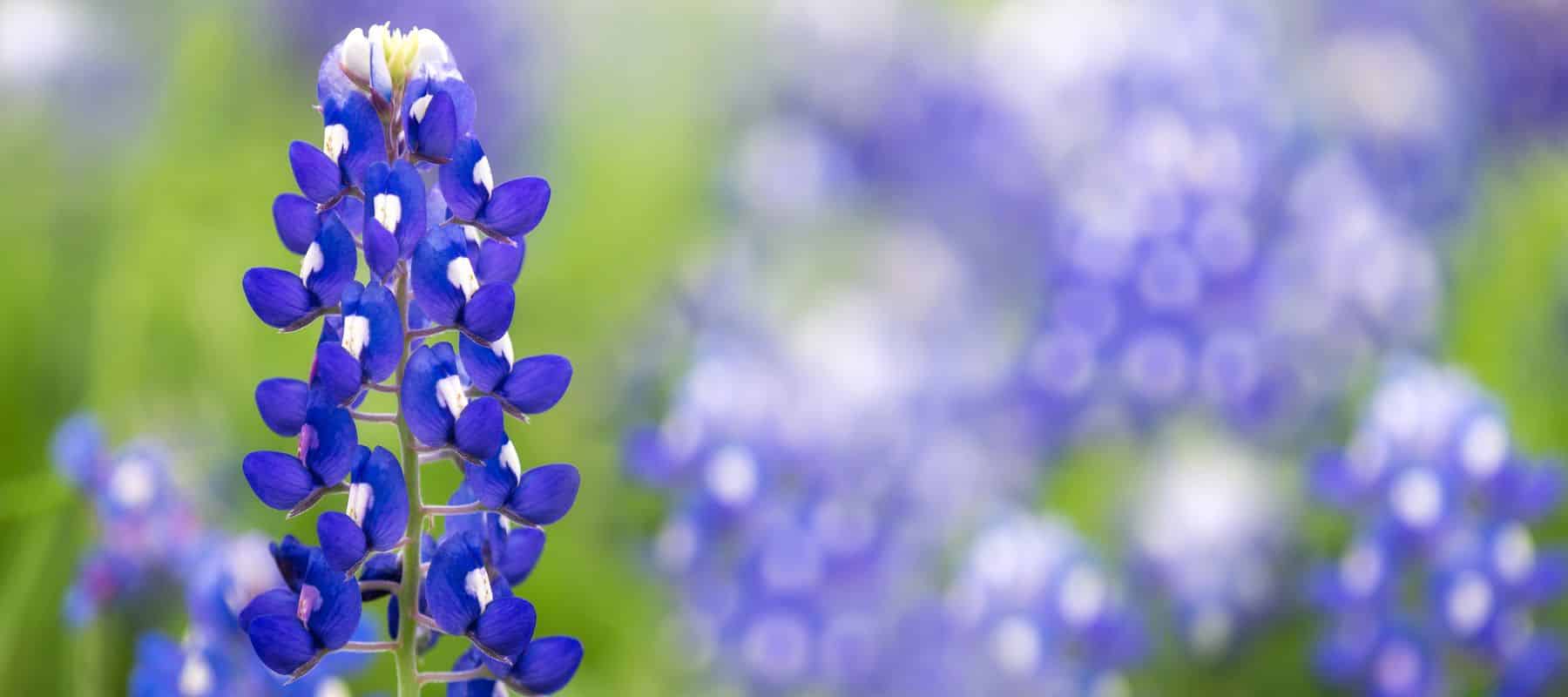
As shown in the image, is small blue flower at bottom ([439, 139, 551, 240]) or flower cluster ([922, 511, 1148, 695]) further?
flower cluster ([922, 511, 1148, 695])

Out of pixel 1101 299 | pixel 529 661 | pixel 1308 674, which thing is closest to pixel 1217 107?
pixel 1101 299

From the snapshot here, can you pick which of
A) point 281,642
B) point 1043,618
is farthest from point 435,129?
point 1043,618

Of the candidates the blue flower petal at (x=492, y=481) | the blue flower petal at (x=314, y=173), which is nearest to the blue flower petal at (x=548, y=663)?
the blue flower petal at (x=492, y=481)

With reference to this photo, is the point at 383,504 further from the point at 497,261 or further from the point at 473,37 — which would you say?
the point at 473,37

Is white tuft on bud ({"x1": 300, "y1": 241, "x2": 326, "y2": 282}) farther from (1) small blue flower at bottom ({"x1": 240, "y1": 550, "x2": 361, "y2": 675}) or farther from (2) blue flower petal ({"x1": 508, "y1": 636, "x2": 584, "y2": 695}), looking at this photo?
(2) blue flower petal ({"x1": 508, "y1": 636, "x2": 584, "y2": 695})

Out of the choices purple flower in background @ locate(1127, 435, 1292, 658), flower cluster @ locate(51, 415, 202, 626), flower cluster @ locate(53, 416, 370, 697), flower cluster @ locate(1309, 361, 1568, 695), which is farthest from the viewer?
purple flower in background @ locate(1127, 435, 1292, 658)

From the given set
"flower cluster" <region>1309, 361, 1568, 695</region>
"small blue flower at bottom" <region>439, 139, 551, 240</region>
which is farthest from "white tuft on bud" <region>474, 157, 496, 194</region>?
"flower cluster" <region>1309, 361, 1568, 695</region>
